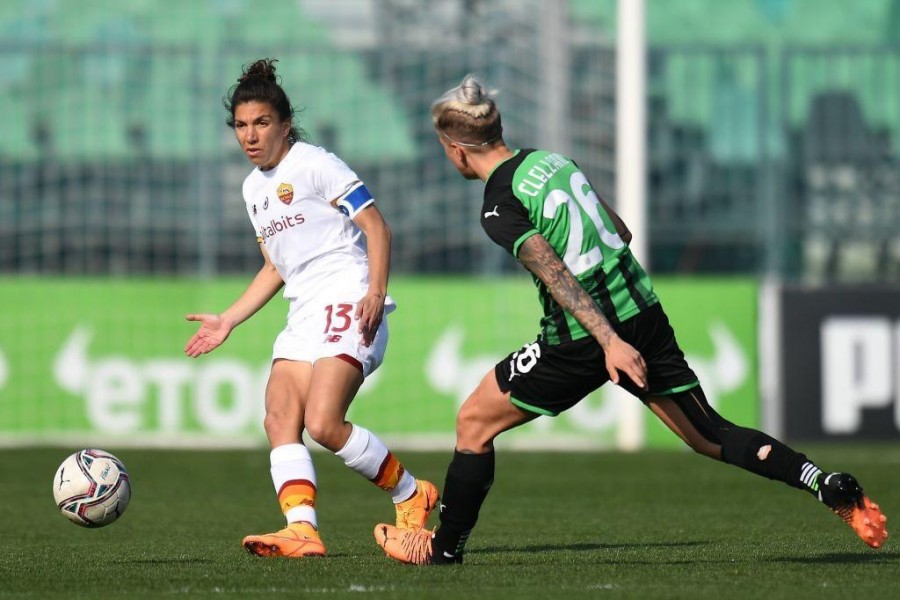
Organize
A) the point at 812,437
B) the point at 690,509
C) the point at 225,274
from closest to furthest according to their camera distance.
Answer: the point at 690,509, the point at 812,437, the point at 225,274

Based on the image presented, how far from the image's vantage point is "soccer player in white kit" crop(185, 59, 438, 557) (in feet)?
21.4

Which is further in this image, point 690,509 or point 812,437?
point 812,437

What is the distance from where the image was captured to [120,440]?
46.4ft

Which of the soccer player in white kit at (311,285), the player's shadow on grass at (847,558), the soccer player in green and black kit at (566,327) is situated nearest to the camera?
the soccer player in green and black kit at (566,327)

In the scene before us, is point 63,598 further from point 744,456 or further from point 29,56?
point 29,56

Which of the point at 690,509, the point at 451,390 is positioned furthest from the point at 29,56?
the point at 690,509

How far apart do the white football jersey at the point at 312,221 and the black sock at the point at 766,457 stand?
162 centimetres

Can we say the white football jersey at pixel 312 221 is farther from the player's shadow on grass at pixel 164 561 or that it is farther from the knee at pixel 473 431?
the player's shadow on grass at pixel 164 561

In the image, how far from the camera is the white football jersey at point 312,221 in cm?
666

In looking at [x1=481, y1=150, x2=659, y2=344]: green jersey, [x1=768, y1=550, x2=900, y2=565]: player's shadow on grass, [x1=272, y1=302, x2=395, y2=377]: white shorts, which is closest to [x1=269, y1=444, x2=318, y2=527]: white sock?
[x1=272, y1=302, x2=395, y2=377]: white shorts

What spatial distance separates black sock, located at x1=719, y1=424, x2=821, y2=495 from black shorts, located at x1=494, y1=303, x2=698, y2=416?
0.84 feet

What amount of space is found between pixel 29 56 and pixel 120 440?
4180 mm

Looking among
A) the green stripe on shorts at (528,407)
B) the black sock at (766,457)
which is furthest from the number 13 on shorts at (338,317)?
the black sock at (766,457)

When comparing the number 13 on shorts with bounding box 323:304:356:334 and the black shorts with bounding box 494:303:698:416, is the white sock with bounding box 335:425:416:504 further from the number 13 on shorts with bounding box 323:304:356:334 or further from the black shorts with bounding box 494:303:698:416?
the black shorts with bounding box 494:303:698:416
